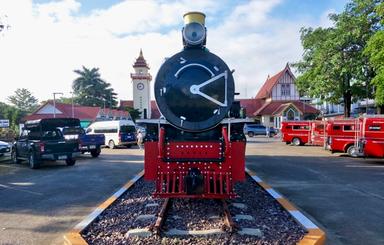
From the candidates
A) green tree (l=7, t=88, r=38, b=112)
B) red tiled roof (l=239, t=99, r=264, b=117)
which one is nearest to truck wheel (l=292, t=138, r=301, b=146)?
red tiled roof (l=239, t=99, r=264, b=117)

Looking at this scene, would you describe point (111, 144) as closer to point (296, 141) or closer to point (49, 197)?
point (296, 141)

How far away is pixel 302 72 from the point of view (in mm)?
30859

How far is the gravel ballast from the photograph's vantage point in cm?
513

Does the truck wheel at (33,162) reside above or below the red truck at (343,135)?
below

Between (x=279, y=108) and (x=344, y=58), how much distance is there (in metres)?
26.4

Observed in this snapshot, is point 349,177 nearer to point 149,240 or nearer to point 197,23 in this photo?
point 197,23

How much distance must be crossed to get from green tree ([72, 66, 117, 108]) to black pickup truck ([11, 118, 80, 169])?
63389 millimetres

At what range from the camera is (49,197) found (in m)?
8.88

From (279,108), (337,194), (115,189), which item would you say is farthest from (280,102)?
(115,189)

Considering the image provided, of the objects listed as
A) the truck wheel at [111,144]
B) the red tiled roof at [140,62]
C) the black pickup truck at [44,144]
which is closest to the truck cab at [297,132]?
the truck wheel at [111,144]

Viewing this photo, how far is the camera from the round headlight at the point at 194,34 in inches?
275

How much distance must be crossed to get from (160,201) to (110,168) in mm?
7531

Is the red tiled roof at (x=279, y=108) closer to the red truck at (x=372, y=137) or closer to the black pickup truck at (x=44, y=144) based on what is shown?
the red truck at (x=372, y=137)

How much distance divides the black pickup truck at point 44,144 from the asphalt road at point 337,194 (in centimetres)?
774
